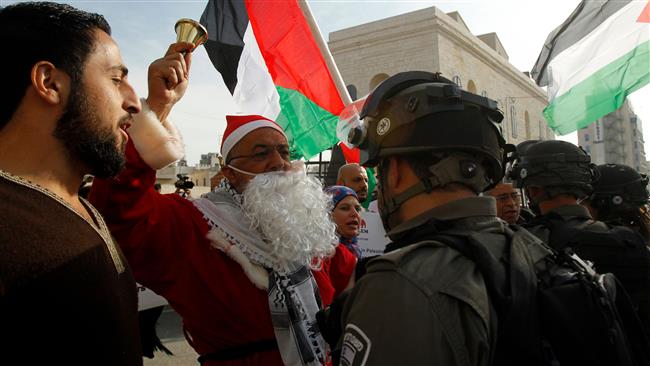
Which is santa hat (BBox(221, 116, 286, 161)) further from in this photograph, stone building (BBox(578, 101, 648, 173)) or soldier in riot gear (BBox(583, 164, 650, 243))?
stone building (BBox(578, 101, 648, 173))

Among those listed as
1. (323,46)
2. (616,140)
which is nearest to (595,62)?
(323,46)

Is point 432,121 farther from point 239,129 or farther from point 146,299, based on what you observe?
point 146,299

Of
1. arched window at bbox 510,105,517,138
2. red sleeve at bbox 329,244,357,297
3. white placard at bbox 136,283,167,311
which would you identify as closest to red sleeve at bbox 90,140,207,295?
red sleeve at bbox 329,244,357,297

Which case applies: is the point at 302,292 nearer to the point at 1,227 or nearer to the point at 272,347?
the point at 272,347

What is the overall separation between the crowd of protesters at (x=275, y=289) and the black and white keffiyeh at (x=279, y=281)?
11 mm

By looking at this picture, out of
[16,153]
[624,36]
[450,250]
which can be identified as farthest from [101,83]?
[624,36]

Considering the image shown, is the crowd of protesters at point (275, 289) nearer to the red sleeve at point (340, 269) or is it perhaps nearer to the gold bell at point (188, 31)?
the gold bell at point (188, 31)

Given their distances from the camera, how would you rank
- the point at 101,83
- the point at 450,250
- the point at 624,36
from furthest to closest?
the point at 624,36, the point at 101,83, the point at 450,250

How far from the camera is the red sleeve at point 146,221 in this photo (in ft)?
6.13

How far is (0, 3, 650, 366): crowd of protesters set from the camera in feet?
3.70

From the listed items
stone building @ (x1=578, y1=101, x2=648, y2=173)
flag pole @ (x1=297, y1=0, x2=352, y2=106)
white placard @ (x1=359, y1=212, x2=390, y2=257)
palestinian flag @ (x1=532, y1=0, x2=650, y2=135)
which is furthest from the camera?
stone building @ (x1=578, y1=101, x2=648, y2=173)

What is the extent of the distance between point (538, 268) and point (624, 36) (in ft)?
19.4

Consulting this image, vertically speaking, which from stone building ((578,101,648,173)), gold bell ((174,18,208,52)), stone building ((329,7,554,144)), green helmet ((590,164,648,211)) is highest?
stone building ((329,7,554,144))

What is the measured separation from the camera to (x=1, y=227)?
1.12 meters
